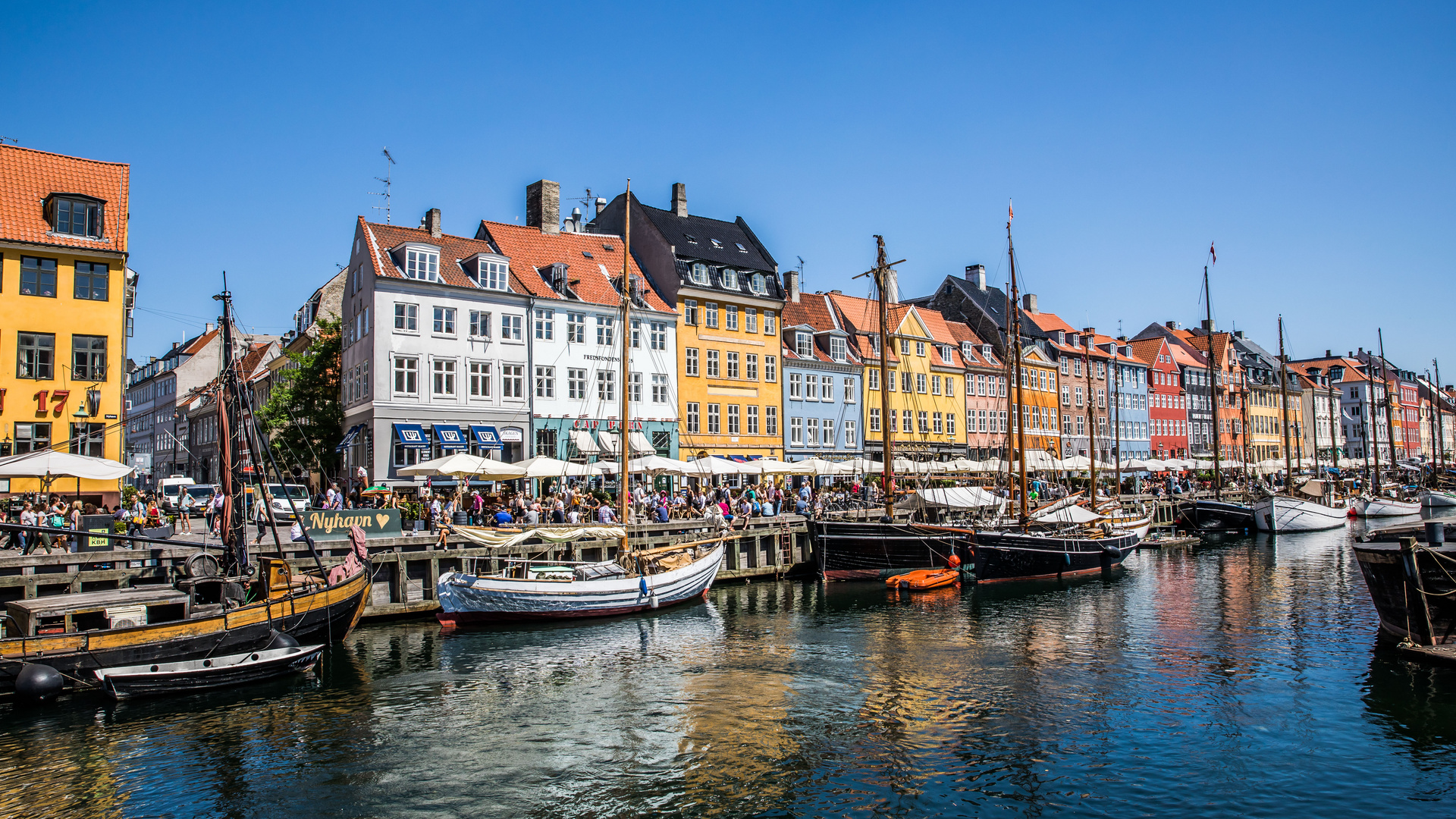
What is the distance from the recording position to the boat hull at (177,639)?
19.1 metres

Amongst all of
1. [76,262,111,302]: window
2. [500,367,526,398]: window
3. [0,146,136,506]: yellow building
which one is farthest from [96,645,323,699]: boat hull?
[500,367,526,398]: window

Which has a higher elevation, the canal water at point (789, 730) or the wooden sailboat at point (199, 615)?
the wooden sailboat at point (199, 615)

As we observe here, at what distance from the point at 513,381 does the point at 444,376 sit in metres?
3.54

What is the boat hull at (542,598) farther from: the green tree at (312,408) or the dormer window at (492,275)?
the green tree at (312,408)

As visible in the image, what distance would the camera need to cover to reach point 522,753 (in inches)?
637

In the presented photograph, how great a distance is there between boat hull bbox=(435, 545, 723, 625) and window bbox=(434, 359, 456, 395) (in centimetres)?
1831

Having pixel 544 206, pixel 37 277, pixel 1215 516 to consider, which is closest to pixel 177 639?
pixel 37 277

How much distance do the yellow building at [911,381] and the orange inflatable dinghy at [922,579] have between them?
25.3 meters

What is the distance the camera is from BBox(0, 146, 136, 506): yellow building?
3628 cm

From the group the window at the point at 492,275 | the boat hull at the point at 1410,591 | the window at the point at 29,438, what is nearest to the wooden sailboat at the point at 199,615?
the window at the point at 29,438

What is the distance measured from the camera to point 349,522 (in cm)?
2983

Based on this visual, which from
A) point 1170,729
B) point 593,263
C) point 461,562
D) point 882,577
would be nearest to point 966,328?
point 593,263

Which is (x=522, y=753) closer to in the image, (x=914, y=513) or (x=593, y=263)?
(x=914, y=513)

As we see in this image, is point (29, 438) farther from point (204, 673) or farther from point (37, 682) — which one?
point (204, 673)
